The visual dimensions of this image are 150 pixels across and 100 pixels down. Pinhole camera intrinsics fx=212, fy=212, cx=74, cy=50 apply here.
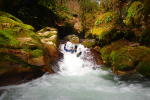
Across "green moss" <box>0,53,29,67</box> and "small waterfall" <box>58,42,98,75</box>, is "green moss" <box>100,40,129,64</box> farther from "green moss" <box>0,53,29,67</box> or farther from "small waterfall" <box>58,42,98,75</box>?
"green moss" <box>0,53,29,67</box>

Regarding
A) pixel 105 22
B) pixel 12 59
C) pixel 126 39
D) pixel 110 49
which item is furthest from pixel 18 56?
pixel 105 22

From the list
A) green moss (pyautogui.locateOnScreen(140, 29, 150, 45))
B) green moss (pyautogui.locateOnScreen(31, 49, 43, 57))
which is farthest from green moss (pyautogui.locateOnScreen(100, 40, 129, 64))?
green moss (pyautogui.locateOnScreen(31, 49, 43, 57))

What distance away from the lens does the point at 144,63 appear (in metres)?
8.73

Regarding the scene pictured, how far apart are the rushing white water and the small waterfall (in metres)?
0.05

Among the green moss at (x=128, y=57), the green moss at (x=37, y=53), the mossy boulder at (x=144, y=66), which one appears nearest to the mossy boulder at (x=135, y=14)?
the green moss at (x=128, y=57)

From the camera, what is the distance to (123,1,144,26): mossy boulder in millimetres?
12781

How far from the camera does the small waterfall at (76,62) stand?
33.1 ft

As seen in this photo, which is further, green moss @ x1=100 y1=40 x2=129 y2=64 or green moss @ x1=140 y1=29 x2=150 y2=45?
green moss @ x1=100 y1=40 x2=129 y2=64

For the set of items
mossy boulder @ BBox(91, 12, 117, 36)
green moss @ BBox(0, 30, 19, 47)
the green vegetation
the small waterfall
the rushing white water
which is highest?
mossy boulder @ BBox(91, 12, 117, 36)

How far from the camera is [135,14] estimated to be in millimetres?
13219

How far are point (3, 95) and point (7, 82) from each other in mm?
845

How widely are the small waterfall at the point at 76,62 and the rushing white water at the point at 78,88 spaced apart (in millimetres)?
53

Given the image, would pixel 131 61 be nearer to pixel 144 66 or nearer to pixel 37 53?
pixel 144 66

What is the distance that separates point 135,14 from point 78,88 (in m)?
7.49
